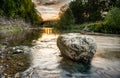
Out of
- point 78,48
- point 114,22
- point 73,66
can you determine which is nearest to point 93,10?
point 114,22

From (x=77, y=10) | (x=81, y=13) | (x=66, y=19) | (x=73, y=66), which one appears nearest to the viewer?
(x=73, y=66)

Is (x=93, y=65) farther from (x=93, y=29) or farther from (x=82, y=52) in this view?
(x=93, y=29)

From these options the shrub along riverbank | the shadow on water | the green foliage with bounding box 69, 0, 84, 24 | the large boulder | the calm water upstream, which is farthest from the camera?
the green foliage with bounding box 69, 0, 84, 24

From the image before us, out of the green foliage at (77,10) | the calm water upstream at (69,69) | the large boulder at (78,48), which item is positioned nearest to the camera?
the calm water upstream at (69,69)

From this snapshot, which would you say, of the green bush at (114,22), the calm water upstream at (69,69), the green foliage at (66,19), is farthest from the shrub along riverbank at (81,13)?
the calm water upstream at (69,69)

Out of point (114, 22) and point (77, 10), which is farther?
point (77, 10)

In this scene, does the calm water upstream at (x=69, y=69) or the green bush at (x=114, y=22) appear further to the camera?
the green bush at (x=114, y=22)

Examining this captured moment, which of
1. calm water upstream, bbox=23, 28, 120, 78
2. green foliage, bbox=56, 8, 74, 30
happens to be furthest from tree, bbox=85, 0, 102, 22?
calm water upstream, bbox=23, 28, 120, 78

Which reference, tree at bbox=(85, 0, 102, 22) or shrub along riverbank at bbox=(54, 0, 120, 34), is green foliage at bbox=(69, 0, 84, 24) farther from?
tree at bbox=(85, 0, 102, 22)

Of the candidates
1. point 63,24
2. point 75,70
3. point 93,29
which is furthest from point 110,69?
point 63,24

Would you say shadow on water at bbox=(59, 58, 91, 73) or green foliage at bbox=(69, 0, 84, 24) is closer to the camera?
shadow on water at bbox=(59, 58, 91, 73)

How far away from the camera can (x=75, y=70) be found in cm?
1964

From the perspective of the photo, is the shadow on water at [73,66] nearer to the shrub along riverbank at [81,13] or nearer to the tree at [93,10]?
the shrub along riverbank at [81,13]

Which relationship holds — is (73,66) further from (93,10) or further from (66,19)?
(93,10)
